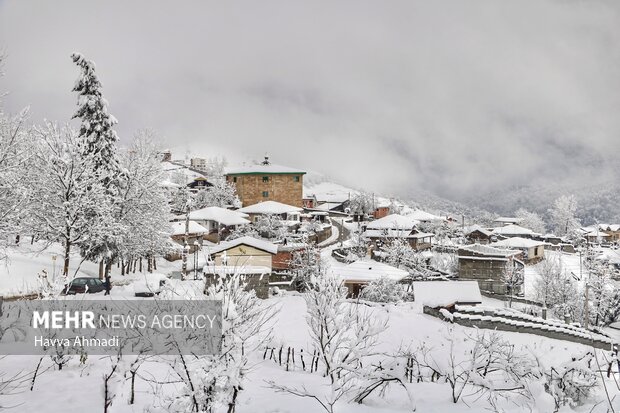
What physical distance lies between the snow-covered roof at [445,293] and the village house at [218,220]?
28294mm

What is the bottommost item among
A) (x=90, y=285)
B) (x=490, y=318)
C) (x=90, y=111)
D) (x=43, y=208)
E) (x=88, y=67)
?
(x=490, y=318)

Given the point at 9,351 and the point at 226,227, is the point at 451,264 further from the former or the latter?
the point at 9,351

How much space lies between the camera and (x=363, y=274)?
28.7 meters

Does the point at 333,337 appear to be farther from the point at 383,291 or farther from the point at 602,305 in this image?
the point at 602,305

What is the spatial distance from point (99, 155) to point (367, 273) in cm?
1965

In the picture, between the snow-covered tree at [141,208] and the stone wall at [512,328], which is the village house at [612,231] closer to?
the stone wall at [512,328]

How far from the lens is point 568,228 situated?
9850 cm

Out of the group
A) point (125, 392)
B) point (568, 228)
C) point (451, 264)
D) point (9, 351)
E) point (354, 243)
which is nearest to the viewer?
point (125, 392)

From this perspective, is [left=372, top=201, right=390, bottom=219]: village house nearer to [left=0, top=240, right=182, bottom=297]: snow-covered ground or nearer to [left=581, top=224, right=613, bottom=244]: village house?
[left=581, top=224, right=613, bottom=244]: village house

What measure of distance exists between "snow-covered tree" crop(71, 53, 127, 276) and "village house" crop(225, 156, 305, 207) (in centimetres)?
4578

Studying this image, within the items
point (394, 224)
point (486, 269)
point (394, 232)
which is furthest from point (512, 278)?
point (394, 224)

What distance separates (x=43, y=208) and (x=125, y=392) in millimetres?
16120

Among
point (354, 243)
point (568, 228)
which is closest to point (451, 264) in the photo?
point (354, 243)

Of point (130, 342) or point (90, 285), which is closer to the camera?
point (130, 342)
